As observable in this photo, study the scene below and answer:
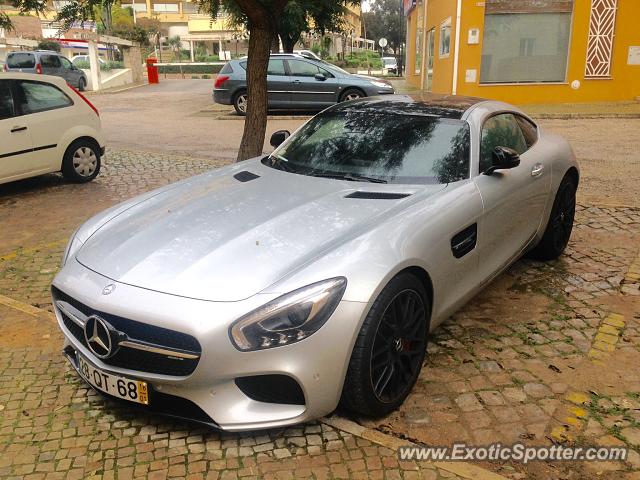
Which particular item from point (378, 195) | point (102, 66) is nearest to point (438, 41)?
point (378, 195)

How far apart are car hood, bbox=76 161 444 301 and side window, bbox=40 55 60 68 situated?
83.7 ft

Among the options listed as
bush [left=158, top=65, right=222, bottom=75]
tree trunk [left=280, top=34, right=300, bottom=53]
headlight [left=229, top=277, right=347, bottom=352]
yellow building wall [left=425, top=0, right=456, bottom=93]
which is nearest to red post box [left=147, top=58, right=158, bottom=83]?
tree trunk [left=280, top=34, right=300, bottom=53]

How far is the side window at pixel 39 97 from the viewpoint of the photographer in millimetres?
7508

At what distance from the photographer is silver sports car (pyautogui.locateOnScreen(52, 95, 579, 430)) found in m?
2.59

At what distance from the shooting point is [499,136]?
436 cm

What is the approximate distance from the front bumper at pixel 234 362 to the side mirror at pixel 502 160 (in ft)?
5.57

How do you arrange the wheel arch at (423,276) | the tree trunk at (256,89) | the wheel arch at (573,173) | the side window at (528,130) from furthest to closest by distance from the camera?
the tree trunk at (256,89)
the wheel arch at (573,173)
the side window at (528,130)
the wheel arch at (423,276)

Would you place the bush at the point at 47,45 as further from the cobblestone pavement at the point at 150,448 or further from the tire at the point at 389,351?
the tire at the point at 389,351

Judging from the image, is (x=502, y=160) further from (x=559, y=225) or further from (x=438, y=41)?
(x=438, y=41)

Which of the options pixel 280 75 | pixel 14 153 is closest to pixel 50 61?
pixel 280 75

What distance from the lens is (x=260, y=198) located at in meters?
3.60

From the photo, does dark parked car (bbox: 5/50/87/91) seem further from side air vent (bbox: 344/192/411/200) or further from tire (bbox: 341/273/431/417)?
tire (bbox: 341/273/431/417)

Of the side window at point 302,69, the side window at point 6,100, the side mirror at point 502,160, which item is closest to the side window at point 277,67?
the side window at point 302,69

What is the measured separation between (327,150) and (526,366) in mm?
1905
